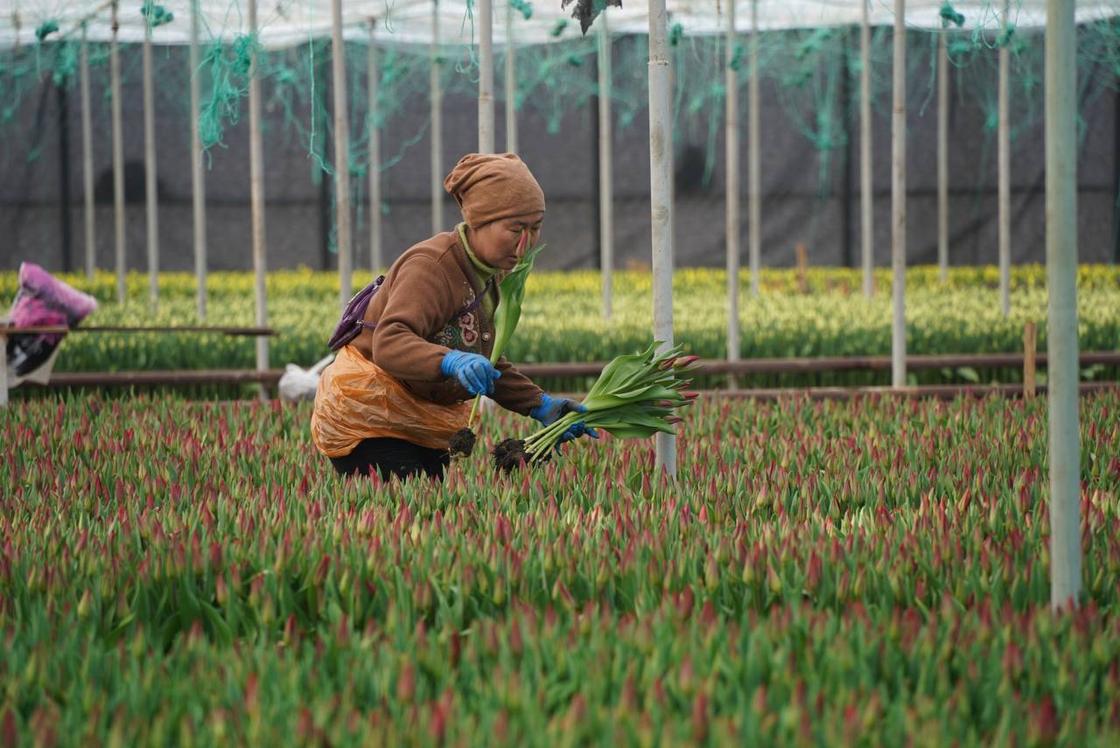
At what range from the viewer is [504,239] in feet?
13.8

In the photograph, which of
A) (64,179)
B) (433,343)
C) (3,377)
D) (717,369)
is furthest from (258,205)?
(64,179)

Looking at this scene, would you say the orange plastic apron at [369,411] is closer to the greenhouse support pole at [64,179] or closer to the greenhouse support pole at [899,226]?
the greenhouse support pole at [899,226]

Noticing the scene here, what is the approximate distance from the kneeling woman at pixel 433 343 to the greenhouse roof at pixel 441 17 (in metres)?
8.47

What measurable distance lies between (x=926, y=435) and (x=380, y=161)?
1584cm

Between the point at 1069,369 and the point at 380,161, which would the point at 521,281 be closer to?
the point at 1069,369

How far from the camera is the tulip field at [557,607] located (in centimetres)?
230

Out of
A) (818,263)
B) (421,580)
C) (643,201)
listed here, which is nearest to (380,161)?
(643,201)

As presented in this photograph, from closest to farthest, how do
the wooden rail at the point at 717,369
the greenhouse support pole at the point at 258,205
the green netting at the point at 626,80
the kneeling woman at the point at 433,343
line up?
the kneeling woman at the point at 433,343, the greenhouse support pole at the point at 258,205, the wooden rail at the point at 717,369, the green netting at the point at 626,80

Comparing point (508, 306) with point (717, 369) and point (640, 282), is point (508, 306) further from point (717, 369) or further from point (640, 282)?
point (640, 282)

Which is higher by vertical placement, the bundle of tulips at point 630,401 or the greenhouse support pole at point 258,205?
the greenhouse support pole at point 258,205

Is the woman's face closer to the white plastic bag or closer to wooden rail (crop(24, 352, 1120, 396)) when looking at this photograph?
the white plastic bag

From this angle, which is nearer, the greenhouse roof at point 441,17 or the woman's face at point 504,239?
the woman's face at point 504,239

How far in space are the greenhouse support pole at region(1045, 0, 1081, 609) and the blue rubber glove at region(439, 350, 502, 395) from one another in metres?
1.50

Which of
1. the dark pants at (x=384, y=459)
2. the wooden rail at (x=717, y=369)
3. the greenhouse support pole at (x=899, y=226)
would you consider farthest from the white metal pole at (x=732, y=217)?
the dark pants at (x=384, y=459)
